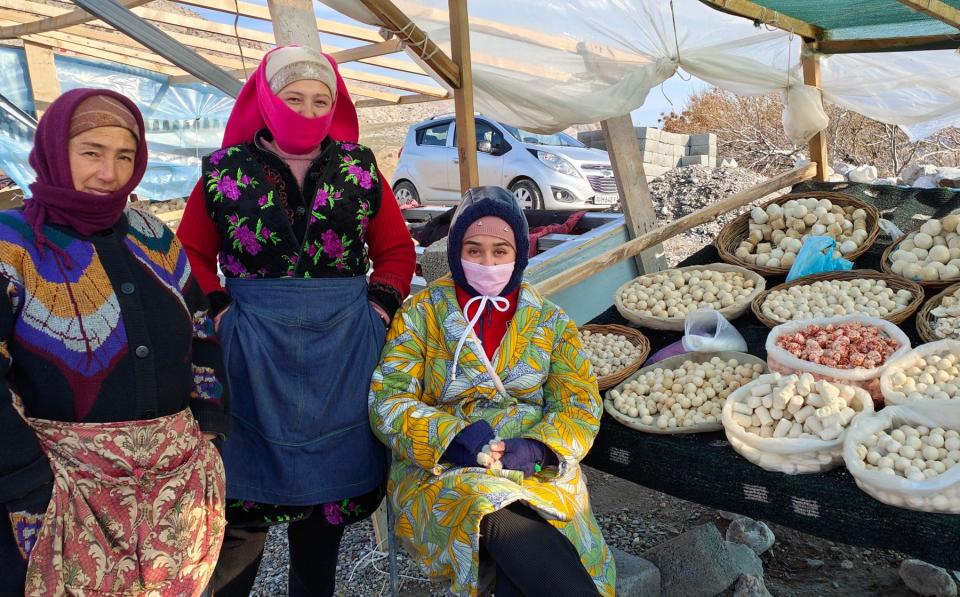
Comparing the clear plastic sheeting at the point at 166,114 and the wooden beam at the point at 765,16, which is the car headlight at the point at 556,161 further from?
the wooden beam at the point at 765,16

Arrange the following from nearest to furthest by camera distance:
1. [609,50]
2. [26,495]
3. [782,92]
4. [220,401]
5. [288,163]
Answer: [26,495]
[220,401]
[288,163]
[609,50]
[782,92]

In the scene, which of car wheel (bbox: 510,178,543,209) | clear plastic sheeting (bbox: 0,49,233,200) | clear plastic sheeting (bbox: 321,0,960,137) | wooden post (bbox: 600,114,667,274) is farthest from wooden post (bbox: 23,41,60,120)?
car wheel (bbox: 510,178,543,209)

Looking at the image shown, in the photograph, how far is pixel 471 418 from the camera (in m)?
2.19

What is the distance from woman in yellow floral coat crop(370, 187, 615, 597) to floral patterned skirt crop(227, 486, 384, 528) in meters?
0.13

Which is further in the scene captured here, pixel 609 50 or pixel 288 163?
pixel 609 50

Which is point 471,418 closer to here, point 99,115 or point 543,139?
point 99,115

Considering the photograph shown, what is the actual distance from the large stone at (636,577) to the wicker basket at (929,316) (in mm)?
1268

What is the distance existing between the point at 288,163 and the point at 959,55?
406 cm

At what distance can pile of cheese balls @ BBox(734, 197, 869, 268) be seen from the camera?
3.62 m

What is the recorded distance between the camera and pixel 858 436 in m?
2.14

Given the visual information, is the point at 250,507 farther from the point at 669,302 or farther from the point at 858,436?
the point at 669,302

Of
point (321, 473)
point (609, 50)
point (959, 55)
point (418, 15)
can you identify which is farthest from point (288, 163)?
point (959, 55)

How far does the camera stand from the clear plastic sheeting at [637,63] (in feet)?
13.1

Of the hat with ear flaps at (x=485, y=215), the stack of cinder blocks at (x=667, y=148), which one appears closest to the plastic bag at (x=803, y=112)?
the hat with ear flaps at (x=485, y=215)
